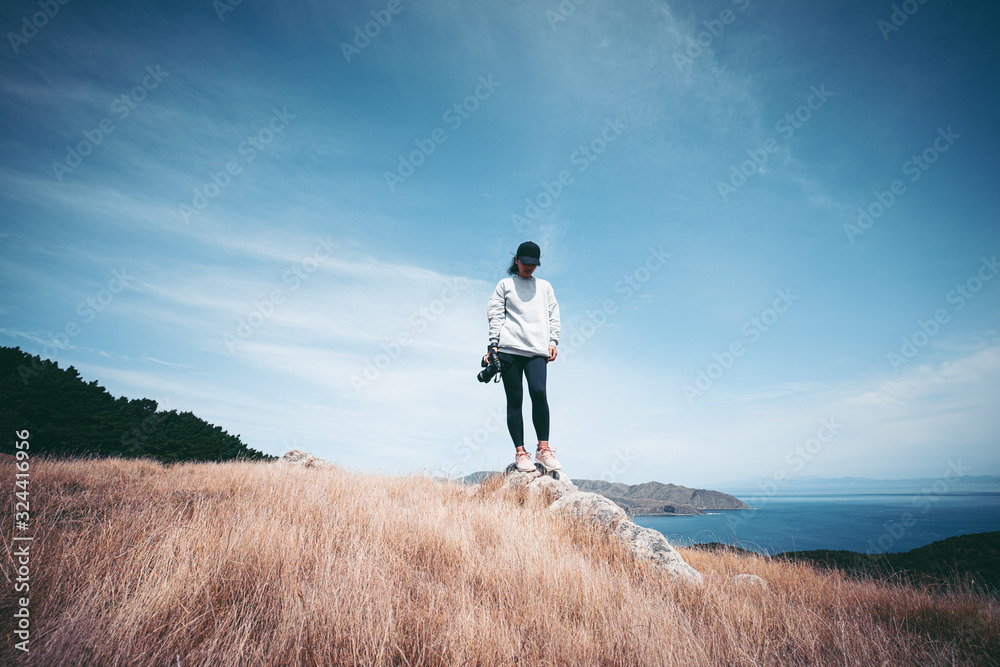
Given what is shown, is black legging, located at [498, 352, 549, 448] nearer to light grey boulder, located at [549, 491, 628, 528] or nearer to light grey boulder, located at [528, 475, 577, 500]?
light grey boulder, located at [528, 475, 577, 500]

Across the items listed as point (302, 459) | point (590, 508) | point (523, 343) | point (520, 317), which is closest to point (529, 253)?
point (520, 317)

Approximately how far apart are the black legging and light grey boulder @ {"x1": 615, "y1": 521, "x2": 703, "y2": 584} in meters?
1.60

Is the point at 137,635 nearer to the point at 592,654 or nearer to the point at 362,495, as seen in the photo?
the point at 592,654

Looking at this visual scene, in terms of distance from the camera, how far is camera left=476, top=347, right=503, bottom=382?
16.0 ft

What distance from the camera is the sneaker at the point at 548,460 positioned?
5.02m

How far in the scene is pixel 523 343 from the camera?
494 centimetres

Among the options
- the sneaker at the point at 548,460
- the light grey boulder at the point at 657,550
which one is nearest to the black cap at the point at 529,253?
the sneaker at the point at 548,460

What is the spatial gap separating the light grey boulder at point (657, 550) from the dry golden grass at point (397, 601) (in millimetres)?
185

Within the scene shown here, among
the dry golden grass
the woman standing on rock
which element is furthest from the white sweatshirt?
the dry golden grass

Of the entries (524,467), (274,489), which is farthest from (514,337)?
(274,489)

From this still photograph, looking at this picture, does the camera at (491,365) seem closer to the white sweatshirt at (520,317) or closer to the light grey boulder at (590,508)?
the white sweatshirt at (520,317)

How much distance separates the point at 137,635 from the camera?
1.55 metres

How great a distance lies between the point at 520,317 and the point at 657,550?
305 cm

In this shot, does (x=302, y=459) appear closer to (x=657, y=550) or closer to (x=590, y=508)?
(x=590, y=508)
